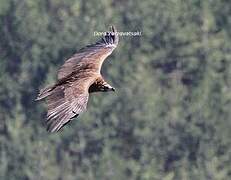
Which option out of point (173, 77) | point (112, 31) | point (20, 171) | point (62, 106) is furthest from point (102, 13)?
point (62, 106)

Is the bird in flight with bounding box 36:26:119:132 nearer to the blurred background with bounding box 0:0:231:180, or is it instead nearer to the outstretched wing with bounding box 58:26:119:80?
the outstretched wing with bounding box 58:26:119:80

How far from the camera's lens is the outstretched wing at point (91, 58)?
1683 cm

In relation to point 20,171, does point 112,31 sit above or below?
above

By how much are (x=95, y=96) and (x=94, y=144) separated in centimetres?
160

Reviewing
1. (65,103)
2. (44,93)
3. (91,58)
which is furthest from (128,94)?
(65,103)

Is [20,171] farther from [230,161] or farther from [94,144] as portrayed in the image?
[230,161]

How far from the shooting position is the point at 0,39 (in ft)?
160

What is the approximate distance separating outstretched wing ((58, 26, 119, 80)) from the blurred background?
882 inches

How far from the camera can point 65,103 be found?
14.9 meters

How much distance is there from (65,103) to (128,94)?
28.1 metres

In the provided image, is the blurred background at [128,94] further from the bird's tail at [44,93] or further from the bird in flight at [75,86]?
the bird's tail at [44,93]

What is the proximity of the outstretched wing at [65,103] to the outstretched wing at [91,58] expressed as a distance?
0.57 meters

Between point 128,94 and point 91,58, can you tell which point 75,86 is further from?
point 128,94

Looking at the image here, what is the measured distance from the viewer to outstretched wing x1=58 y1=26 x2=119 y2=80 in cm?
1683
